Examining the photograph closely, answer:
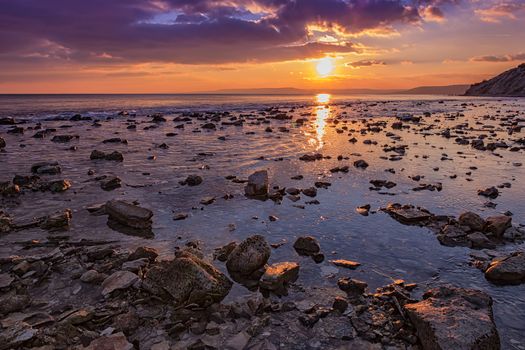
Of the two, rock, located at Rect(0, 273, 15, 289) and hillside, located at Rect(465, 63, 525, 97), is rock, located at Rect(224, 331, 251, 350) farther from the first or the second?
hillside, located at Rect(465, 63, 525, 97)

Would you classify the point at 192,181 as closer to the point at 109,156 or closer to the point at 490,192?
the point at 109,156

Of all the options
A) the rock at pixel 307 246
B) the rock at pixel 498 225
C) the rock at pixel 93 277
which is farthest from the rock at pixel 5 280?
the rock at pixel 498 225

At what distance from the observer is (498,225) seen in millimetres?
8711

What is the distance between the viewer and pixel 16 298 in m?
5.88

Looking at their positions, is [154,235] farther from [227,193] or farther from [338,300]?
[338,300]

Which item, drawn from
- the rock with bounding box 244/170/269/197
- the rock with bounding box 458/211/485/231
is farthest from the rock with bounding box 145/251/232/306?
the rock with bounding box 458/211/485/231

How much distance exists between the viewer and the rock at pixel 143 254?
7.55 metres

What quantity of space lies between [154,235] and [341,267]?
15.4ft

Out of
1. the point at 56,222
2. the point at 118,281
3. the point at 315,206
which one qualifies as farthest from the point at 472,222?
the point at 56,222

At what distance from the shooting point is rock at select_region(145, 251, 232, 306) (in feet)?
19.6

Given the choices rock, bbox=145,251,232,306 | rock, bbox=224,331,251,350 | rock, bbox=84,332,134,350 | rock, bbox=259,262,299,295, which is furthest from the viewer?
rock, bbox=259,262,299,295

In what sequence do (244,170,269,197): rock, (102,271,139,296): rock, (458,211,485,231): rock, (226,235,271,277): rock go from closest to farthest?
(102,271,139,296): rock < (226,235,271,277): rock < (458,211,485,231): rock < (244,170,269,197): rock

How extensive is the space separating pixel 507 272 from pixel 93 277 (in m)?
7.84

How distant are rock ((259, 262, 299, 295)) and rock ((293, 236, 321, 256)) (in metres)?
0.90
